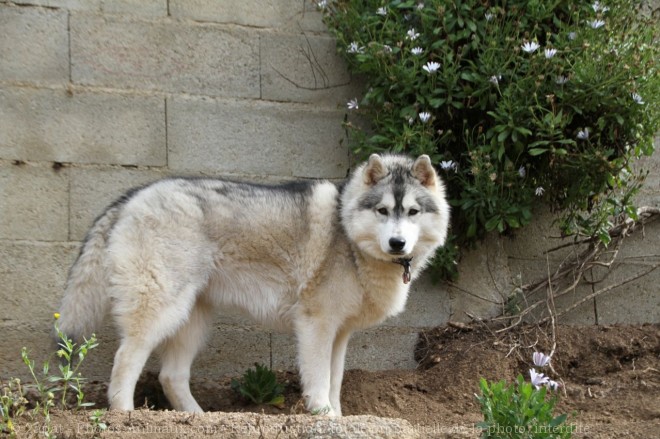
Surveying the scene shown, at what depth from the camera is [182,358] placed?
514 centimetres

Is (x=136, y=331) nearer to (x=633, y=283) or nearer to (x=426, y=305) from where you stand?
(x=426, y=305)

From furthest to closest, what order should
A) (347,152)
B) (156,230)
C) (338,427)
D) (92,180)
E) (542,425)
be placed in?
(347,152) < (92,180) < (156,230) < (338,427) < (542,425)

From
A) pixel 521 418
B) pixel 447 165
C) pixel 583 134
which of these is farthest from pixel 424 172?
pixel 521 418

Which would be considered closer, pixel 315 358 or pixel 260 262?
pixel 315 358

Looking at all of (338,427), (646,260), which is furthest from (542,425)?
(646,260)

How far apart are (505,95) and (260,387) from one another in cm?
258

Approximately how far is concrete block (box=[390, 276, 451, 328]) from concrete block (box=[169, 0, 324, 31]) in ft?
6.85

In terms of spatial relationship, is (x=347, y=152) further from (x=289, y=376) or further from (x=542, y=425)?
(x=542, y=425)

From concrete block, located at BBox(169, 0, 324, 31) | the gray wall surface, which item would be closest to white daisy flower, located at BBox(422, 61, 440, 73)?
the gray wall surface

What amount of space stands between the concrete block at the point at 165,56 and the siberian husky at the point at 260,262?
1.03 metres

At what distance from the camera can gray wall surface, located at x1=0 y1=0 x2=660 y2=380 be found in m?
5.39

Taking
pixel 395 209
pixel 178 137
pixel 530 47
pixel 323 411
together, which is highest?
pixel 530 47

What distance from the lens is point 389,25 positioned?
588cm

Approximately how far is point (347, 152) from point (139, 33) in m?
1.72
